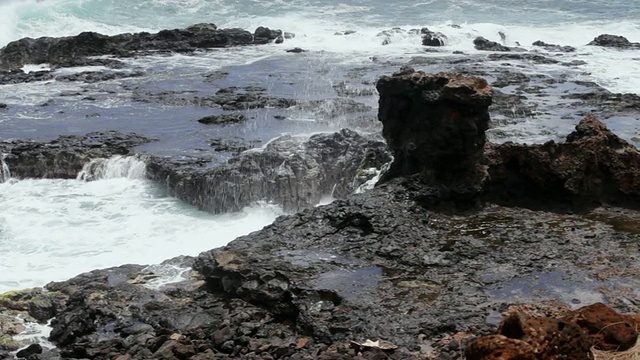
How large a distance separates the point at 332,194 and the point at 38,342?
6.03 meters

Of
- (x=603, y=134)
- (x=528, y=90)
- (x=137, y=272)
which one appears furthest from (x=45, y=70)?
(x=603, y=134)

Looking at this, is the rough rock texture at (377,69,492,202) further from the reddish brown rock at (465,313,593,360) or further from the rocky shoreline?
the reddish brown rock at (465,313,593,360)

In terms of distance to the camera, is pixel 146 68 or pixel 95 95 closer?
pixel 95 95

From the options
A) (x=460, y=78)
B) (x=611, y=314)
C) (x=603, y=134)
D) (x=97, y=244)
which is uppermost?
Answer: (x=460, y=78)

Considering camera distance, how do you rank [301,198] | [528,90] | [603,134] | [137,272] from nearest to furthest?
[137,272] < [603,134] < [301,198] < [528,90]

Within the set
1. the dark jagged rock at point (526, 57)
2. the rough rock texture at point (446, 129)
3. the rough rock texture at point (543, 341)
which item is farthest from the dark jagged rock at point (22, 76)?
the rough rock texture at point (543, 341)

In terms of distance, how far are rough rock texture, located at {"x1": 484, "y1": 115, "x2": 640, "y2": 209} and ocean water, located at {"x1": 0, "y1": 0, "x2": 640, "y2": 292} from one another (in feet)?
12.6

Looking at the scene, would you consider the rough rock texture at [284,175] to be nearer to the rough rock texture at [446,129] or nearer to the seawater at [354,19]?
the rough rock texture at [446,129]

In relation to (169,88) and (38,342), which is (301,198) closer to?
(38,342)

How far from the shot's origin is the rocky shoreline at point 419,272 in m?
6.15

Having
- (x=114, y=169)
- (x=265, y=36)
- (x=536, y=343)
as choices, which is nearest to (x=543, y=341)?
(x=536, y=343)

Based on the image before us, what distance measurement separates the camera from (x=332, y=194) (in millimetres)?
12359

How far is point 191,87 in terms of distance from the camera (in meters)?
21.5

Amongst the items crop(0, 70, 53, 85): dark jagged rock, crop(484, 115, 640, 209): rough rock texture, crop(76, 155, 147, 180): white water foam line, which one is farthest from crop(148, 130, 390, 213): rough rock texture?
crop(0, 70, 53, 85): dark jagged rock
